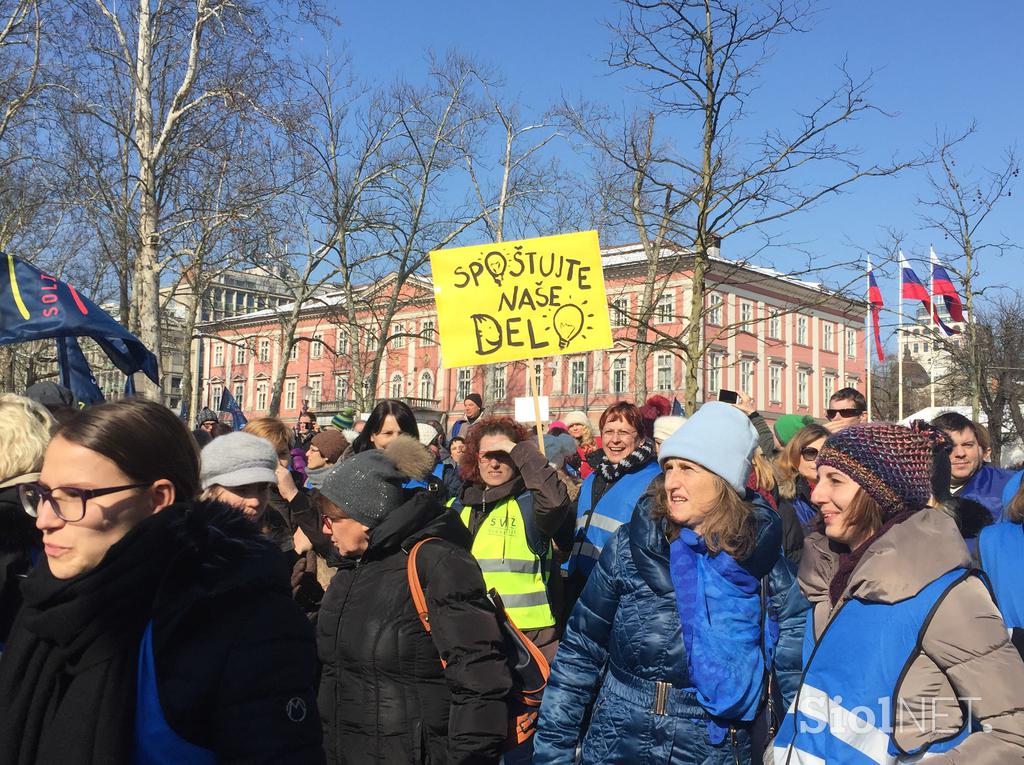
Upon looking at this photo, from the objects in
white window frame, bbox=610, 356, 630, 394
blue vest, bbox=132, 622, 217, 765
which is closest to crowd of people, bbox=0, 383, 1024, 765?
blue vest, bbox=132, 622, 217, 765

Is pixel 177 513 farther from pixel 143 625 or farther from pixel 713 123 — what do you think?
pixel 713 123

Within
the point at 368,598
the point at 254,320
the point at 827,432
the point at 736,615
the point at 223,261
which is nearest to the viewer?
the point at 736,615

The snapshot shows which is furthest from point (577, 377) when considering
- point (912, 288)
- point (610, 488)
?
point (610, 488)

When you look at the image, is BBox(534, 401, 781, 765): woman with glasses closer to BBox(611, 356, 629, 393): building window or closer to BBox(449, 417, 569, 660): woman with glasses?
BBox(449, 417, 569, 660): woman with glasses

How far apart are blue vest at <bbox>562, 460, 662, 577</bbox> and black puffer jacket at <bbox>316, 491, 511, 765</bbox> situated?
6.96 ft

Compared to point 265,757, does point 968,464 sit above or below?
above

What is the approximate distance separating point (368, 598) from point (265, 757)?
1.55 metres

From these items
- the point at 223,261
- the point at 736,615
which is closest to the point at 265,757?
the point at 736,615

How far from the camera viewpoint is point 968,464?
6.38m

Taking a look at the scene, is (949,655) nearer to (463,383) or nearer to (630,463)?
(630,463)

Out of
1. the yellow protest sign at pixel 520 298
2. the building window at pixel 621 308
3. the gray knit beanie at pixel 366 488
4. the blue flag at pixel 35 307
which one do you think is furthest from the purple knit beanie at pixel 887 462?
the building window at pixel 621 308

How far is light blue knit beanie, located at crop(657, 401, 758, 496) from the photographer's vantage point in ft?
11.4

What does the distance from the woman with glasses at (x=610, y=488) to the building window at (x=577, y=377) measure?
167 ft

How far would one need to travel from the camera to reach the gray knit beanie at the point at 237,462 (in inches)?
175
